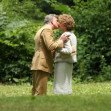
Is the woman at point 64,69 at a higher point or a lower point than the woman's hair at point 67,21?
lower

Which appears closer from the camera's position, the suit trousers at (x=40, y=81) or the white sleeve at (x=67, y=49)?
the white sleeve at (x=67, y=49)

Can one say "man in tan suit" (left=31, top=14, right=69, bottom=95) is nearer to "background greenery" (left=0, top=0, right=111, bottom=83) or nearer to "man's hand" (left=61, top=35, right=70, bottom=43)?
"man's hand" (left=61, top=35, right=70, bottom=43)

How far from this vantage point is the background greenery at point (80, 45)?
37.3ft

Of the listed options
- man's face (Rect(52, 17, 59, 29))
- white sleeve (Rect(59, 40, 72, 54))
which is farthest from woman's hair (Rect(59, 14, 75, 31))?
white sleeve (Rect(59, 40, 72, 54))

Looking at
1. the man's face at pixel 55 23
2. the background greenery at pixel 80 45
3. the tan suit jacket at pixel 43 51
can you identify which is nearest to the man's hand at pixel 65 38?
the tan suit jacket at pixel 43 51

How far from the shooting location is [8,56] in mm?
11594

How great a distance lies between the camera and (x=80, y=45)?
12.3 metres

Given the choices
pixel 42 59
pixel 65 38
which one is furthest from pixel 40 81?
pixel 65 38

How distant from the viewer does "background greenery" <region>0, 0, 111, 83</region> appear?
1136cm

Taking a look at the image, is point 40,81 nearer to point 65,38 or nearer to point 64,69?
point 64,69

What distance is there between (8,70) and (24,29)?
5.88ft

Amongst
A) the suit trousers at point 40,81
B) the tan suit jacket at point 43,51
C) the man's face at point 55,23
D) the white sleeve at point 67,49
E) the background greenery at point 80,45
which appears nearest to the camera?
the white sleeve at point 67,49

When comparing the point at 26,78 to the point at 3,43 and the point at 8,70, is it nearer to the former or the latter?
the point at 8,70

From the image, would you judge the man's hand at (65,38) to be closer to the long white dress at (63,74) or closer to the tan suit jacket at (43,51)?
the long white dress at (63,74)
